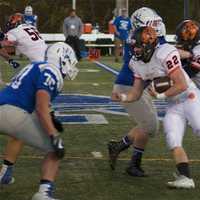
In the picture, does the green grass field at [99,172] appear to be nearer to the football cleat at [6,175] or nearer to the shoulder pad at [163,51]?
the football cleat at [6,175]

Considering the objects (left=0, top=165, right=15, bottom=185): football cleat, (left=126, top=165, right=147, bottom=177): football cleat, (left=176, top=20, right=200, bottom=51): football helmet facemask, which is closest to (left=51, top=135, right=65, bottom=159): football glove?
(left=0, top=165, right=15, bottom=185): football cleat

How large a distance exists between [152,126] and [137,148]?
29cm

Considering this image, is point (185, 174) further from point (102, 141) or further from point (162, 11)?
point (162, 11)

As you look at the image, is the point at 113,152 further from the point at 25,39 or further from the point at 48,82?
the point at 48,82

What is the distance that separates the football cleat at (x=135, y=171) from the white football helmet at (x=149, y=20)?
4.32ft

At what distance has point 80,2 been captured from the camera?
36.3m

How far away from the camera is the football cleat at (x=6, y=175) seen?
593 centimetres

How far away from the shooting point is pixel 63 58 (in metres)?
5.20

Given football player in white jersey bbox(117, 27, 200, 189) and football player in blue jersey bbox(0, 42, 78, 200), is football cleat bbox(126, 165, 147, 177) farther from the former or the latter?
football player in blue jersey bbox(0, 42, 78, 200)

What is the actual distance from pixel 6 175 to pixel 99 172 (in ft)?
3.42

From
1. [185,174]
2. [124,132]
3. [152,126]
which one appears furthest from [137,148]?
[124,132]

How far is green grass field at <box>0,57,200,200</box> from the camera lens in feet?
18.9

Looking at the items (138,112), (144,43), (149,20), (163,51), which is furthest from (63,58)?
(138,112)

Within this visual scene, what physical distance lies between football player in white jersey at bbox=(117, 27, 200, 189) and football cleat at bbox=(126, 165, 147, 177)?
555 mm
